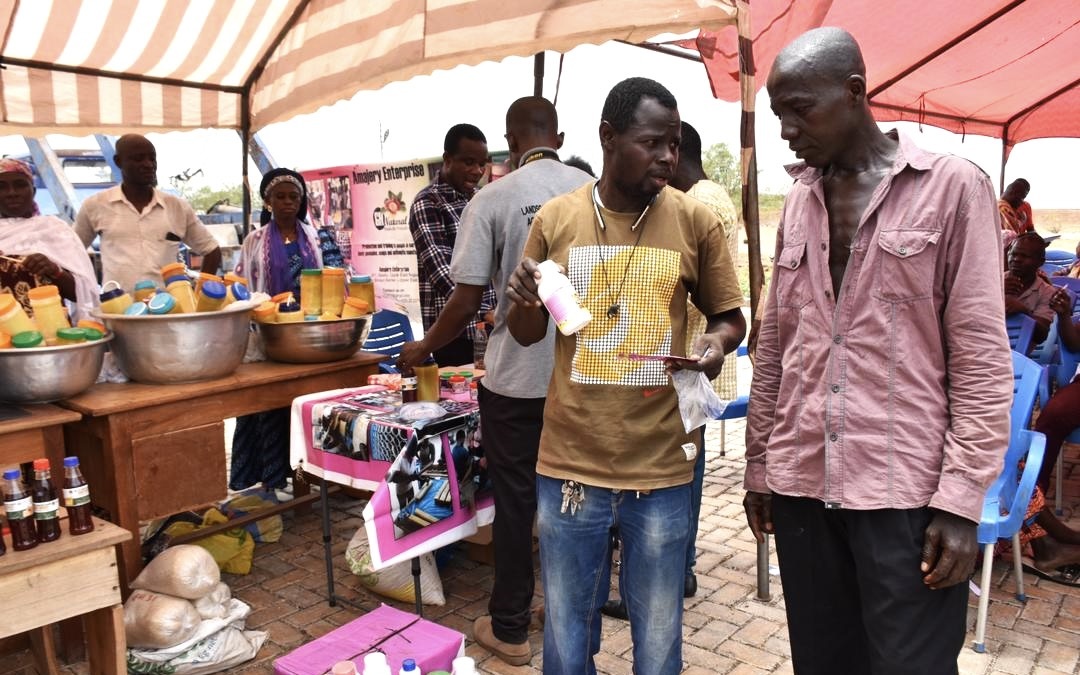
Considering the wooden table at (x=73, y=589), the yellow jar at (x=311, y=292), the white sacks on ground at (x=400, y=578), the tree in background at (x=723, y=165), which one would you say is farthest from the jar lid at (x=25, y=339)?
the tree in background at (x=723, y=165)

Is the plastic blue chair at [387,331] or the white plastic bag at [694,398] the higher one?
the white plastic bag at [694,398]

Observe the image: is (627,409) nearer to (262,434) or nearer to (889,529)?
(889,529)

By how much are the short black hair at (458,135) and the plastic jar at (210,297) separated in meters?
1.62

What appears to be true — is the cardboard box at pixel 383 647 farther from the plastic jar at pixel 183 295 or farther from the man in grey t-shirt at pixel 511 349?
the plastic jar at pixel 183 295

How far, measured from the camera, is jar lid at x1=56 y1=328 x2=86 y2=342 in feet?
9.68

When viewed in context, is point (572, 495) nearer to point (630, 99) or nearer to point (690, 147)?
point (630, 99)

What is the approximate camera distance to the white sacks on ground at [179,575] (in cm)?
303

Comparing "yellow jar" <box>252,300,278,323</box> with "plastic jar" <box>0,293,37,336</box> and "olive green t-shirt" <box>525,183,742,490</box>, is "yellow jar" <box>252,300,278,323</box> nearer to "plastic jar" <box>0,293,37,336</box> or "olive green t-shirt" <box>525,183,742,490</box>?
"plastic jar" <box>0,293,37,336</box>

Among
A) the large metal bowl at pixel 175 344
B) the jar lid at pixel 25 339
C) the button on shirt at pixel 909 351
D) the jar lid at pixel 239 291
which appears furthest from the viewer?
the jar lid at pixel 239 291

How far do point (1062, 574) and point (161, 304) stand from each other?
4279mm

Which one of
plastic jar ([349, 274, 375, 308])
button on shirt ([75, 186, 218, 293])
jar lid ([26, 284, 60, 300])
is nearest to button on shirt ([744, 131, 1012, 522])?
plastic jar ([349, 274, 375, 308])

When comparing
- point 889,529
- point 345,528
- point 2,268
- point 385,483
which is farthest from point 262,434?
point 889,529

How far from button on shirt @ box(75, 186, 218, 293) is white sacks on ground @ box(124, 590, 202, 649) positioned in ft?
8.36

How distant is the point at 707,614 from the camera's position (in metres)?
3.40
